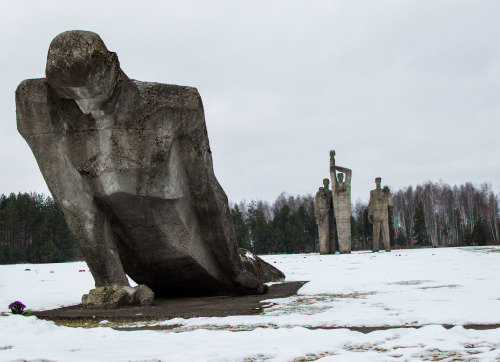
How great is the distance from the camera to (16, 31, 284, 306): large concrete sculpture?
461 cm

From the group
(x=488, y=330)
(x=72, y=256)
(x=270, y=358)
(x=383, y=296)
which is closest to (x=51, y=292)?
(x=383, y=296)

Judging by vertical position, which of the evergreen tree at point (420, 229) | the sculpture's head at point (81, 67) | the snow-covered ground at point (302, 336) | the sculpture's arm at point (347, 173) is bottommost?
the snow-covered ground at point (302, 336)

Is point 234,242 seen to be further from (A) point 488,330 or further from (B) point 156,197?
(A) point 488,330

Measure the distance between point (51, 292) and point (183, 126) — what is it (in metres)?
3.59

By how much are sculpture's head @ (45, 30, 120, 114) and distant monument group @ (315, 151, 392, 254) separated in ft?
62.8

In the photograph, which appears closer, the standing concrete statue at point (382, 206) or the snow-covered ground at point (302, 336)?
the snow-covered ground at point (302, 336)

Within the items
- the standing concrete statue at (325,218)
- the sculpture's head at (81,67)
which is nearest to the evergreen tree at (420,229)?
the standing concrete statue at (325,218)

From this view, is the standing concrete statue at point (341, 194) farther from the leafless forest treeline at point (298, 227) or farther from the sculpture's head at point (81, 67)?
the sculpture's head at point (81, 67)

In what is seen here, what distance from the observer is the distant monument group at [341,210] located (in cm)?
2312

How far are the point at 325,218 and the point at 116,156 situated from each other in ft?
65.2

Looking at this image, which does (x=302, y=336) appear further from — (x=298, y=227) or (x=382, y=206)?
(x=298, y=227)

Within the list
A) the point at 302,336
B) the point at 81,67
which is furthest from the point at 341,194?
the point at 302,336

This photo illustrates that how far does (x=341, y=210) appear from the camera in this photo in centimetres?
2312

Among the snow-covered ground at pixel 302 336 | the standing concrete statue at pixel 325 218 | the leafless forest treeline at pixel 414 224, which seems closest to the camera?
the snow-covered ground at pixel 302 336
